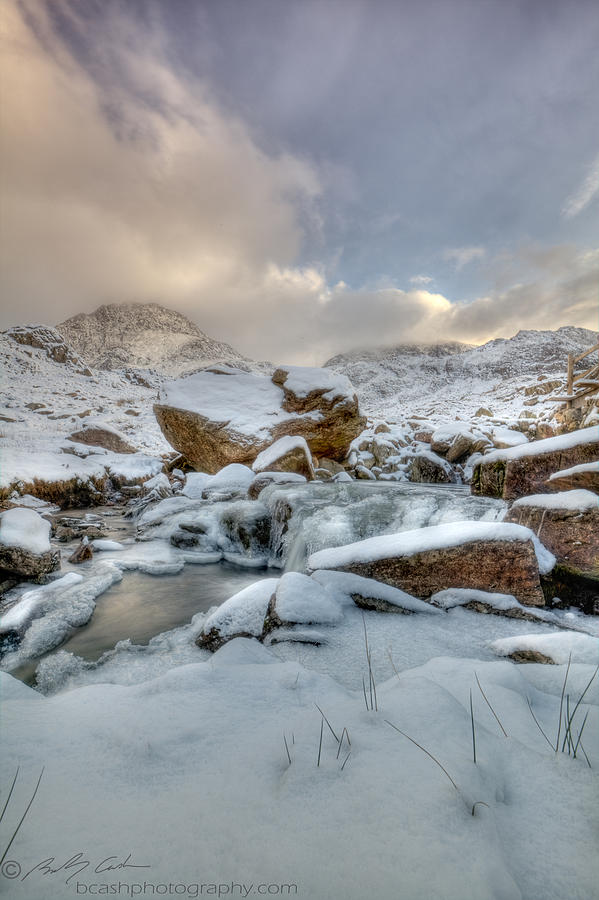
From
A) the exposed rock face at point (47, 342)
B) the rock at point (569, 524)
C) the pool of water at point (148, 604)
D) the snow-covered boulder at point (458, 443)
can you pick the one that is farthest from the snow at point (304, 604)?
the exposed rock face at point (47, 342)

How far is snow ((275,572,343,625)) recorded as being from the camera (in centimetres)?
277

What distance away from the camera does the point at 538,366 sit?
7594 cm

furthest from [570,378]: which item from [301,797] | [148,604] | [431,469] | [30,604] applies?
[30,604]

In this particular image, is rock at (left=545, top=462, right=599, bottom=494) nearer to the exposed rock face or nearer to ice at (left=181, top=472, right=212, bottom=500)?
ice at (left=181, top=472, right=212, bottom=500)

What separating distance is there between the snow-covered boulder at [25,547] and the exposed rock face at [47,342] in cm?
4046

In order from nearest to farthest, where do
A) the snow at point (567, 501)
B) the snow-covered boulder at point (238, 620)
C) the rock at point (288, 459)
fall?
the snow-covered boulder at point (238, 620) < the snow at point (567, 501) < the rock at point (288, 459)

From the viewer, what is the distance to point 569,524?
148 inches

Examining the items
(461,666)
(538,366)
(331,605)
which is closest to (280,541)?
(331,605)

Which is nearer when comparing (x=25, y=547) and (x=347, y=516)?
(x=25, y=547)

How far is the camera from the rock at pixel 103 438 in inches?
691

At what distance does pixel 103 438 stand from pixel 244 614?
18.7 metres

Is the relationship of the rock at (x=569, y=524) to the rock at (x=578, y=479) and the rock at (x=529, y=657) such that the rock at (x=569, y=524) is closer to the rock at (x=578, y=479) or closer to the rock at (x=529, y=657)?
the rock at (x=578, y=479)

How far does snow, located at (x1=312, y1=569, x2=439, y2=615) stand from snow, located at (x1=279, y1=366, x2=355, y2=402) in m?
9.36

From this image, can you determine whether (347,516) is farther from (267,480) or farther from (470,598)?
(267,480)
